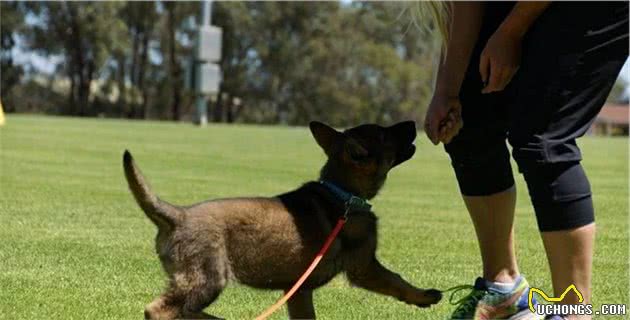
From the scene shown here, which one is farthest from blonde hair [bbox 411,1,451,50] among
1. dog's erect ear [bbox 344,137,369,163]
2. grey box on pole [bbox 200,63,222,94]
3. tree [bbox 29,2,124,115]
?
tree [bbox 29,2,124,115]

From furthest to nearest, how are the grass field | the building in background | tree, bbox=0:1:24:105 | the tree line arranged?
the building in background → the tree line → tree, bbox=0:1:24:105 → the grass field

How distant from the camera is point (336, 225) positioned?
3.73 metres

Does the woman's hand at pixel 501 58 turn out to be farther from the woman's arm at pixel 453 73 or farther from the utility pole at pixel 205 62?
the utility pole at pixel 205 62

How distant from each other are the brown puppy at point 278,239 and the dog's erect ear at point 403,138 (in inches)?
6.1

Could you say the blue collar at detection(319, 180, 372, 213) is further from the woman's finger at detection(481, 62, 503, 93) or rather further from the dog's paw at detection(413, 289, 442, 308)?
the woman's finger at detection(481, 62, 503, 93)

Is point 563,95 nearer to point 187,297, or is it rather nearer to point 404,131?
point 404,131

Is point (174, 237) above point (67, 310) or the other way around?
above

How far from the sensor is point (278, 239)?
3639 mm

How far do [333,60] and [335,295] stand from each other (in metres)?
67.4

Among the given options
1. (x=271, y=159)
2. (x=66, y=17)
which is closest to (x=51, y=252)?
(x=271, y=159)

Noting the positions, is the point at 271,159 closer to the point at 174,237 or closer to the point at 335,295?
the point at 335,295

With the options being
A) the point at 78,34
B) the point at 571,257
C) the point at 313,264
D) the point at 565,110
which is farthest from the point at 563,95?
the point at 78,34

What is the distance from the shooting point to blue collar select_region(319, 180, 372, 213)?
3.83 metres

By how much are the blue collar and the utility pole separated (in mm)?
37796
